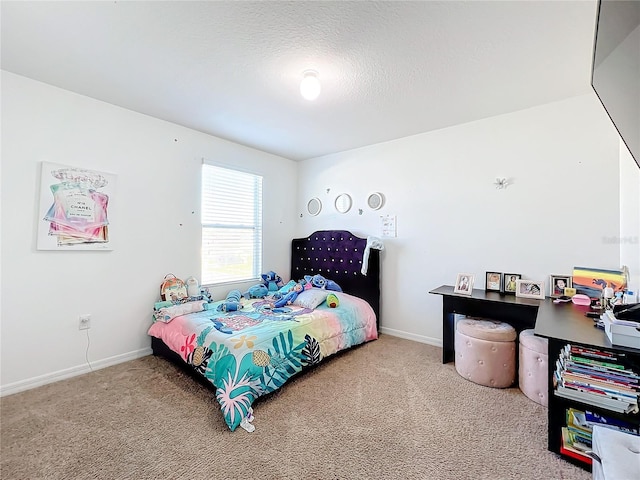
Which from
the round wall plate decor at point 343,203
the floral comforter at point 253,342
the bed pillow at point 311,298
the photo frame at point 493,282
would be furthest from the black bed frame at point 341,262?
the photo frame at point 493,282

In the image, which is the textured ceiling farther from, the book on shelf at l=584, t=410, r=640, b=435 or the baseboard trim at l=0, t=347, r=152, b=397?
the baseboard trim at l=0, t=347, r=152, b=397

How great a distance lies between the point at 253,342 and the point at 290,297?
45.5 inches

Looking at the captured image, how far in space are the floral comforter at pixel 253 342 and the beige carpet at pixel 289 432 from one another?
169mm

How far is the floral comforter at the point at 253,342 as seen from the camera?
1967 mm

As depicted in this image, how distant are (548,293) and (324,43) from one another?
2.79 m

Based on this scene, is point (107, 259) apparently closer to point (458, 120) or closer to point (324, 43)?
point (324, 43)

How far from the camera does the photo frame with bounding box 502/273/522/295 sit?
2.77m

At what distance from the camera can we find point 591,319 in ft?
5.99

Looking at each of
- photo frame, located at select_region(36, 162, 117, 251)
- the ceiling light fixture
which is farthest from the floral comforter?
the ceiling light fixture

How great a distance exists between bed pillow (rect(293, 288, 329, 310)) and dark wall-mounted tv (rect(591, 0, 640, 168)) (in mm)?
2588

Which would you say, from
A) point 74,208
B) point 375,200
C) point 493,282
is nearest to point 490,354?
point 493,282

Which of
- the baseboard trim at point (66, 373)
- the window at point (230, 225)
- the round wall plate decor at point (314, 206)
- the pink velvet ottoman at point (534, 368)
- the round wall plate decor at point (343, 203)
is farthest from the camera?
the round wall plate decor at point (314, 206)

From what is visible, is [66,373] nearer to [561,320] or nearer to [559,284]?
[561,320]

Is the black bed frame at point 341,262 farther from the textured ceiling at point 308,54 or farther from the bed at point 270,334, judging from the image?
the textured ceiling at point 308,54
